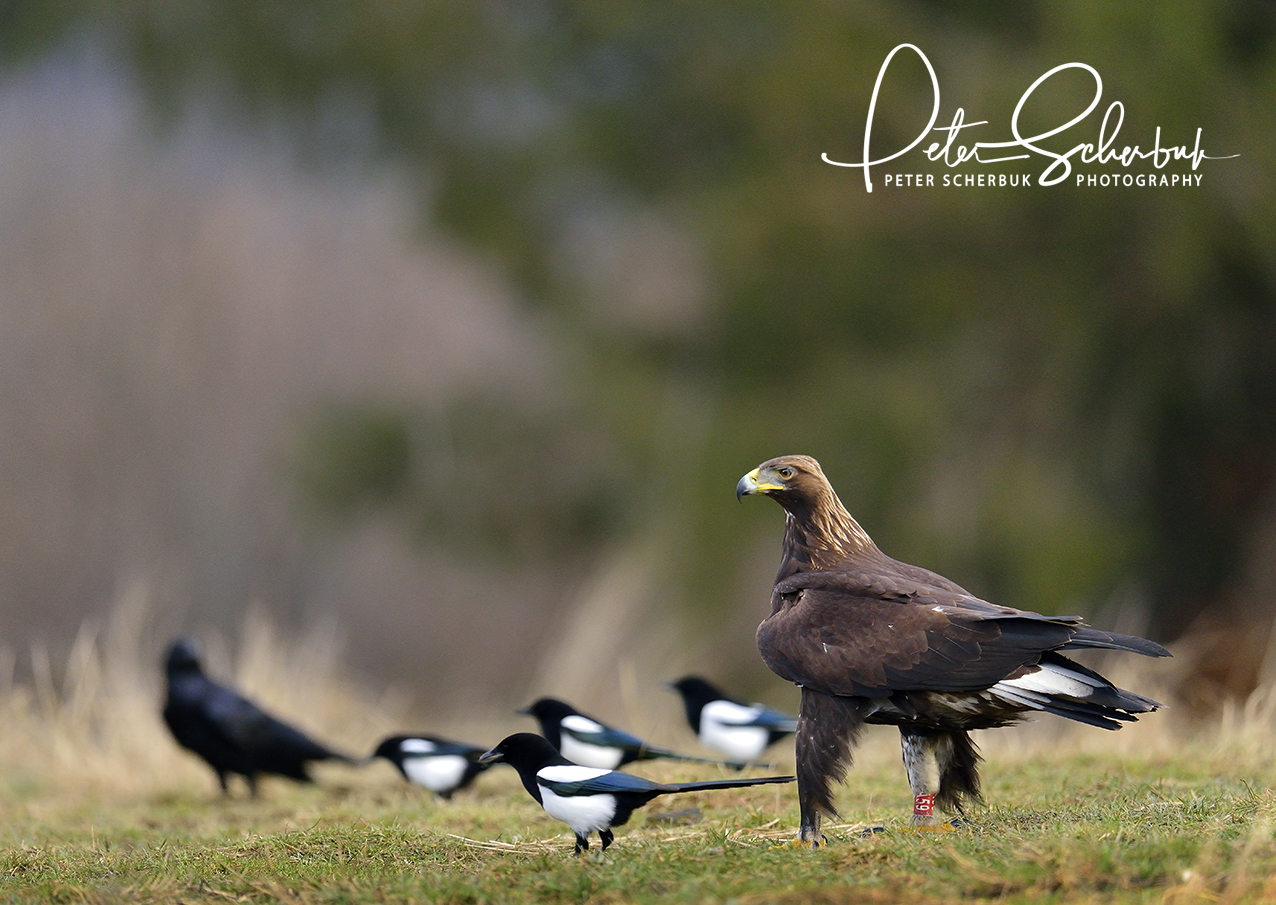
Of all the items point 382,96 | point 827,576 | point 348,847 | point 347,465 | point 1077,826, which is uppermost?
point 382,96

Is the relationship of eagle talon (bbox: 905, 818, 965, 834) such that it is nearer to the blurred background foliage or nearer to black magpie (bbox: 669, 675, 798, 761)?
black magpie (bbox: 669, 675, 798, 761)

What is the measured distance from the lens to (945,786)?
4820 mm

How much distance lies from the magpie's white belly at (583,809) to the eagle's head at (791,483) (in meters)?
1.32

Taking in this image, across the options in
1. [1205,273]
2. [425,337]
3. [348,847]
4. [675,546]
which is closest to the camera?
[348,847]

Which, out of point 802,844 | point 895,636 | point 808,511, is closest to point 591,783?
point 802,844

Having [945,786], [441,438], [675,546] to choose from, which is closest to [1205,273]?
[675,546]

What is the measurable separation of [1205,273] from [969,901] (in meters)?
9.78

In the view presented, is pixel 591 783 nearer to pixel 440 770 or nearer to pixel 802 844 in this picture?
pixel 802 844

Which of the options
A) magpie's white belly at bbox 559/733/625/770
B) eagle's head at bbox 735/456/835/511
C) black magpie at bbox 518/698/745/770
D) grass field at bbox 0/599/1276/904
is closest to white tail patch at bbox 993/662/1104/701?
grass field at bbox 0/599/1276/904

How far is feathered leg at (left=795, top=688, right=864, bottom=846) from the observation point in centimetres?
456

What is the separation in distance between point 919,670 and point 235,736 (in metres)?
4.52

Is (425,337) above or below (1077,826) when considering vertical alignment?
above

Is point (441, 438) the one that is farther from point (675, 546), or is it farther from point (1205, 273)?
point (1205, 273)

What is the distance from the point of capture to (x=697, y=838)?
15.6ft
